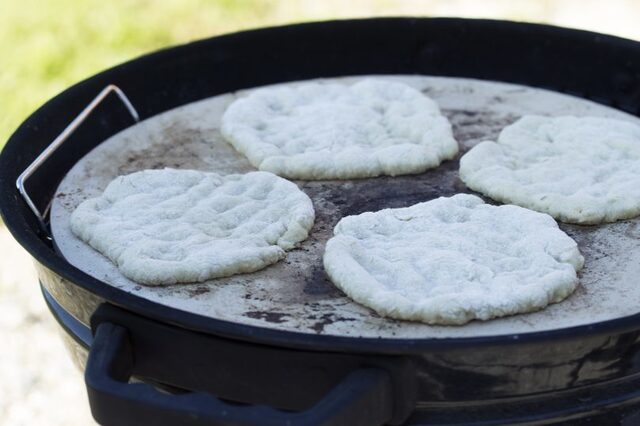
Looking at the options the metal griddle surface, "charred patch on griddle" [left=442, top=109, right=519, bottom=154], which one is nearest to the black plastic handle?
the metal griddle surface

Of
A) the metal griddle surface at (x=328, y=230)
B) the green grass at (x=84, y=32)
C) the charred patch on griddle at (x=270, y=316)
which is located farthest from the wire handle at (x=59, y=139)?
the green grass at (x=84, y=32)

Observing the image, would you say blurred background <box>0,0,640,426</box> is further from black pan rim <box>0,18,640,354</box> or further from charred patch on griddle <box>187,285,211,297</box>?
charred patch on griddle <box>187,285,211,297</box>

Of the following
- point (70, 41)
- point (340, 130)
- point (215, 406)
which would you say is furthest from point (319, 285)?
point (70, 41)

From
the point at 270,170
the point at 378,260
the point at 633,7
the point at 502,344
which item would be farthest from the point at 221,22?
the point at 502,344

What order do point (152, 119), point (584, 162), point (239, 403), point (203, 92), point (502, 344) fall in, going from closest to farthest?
point (502, 344) < point (239, 403) < point (584, 162) < point (152, 119) < point (203, 92)

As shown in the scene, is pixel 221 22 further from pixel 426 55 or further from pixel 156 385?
pixel 156 385

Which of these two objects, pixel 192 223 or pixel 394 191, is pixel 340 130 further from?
pixel 192 223
